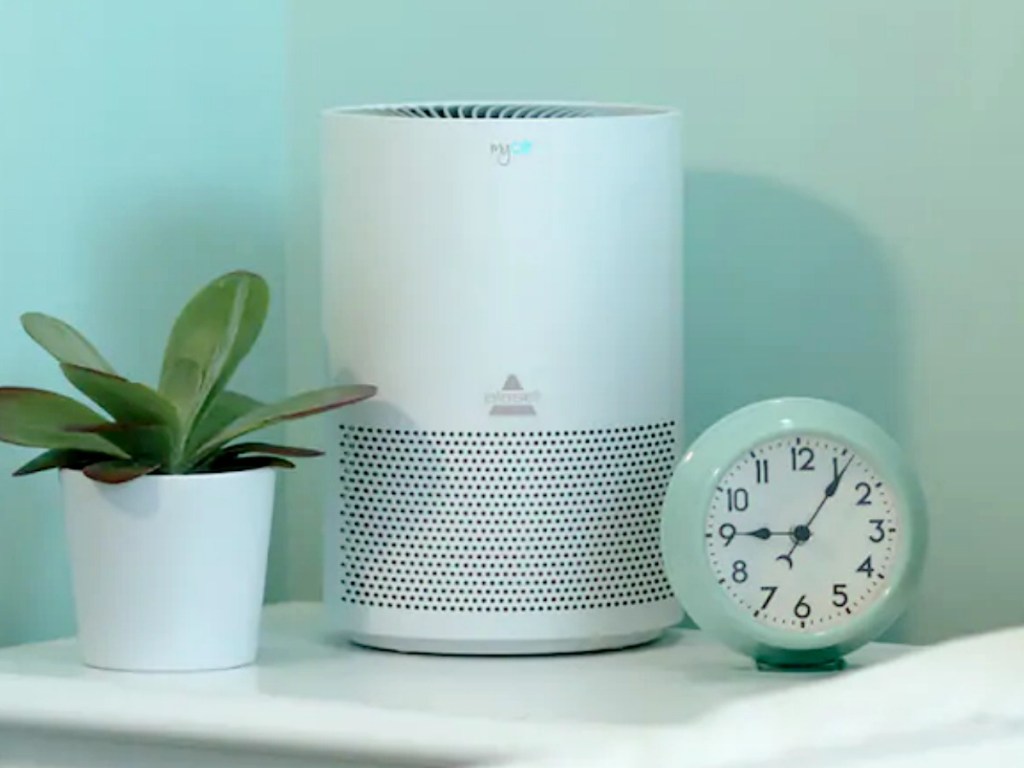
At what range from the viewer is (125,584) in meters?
1.08

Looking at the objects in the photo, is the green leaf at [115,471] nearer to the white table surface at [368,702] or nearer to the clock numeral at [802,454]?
the white table surface at [368,702]

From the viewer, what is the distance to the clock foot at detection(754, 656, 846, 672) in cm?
111

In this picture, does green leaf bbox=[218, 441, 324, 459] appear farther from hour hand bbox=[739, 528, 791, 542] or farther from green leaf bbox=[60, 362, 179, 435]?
hour hand bbox=[739, 528, 791, 542]

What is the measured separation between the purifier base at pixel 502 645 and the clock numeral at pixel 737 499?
124mm

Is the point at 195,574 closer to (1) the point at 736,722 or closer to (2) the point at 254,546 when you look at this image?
(2) the point at 254,546

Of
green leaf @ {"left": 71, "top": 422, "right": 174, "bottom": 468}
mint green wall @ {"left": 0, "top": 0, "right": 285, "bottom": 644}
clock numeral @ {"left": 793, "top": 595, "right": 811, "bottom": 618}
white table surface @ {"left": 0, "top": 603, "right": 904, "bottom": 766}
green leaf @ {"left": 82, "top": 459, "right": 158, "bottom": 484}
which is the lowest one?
white table surface @ {"left": 0, "top": 603, "right": 904, "bottom": 766}

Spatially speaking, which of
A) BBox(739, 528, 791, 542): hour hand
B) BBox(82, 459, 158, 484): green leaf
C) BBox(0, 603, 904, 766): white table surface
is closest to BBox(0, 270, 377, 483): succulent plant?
BBox(82, 459, 158, 484): green leaf

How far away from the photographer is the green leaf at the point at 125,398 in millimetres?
1064

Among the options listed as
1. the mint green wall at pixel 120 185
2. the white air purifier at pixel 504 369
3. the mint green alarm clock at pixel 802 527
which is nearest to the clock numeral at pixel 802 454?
the mint green alarm clock at pixel 802 527

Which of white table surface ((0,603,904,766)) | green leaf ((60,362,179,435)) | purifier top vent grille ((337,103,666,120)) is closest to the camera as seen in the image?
white table surface ((0,603,904,766))

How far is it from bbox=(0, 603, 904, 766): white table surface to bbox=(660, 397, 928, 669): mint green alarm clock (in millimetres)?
40

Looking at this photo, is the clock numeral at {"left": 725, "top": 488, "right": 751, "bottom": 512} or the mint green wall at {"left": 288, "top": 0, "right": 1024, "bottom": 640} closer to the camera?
the clock numeral at {"left": 725, "top": 488, "right": 751, "bottom": 512}

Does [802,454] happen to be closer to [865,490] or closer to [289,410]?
[865,490]

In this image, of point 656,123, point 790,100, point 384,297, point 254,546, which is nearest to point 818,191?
point 790,100
